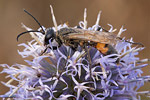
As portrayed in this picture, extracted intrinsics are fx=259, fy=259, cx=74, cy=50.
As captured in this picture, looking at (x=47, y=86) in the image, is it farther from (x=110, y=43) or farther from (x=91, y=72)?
(x=110, y=43)

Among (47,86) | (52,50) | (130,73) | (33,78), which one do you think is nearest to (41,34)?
(52,50)

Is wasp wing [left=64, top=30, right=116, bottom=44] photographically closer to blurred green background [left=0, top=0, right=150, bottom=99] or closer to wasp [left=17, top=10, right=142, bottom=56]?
wasp [left=17, top=10, right=142, bottom=56]

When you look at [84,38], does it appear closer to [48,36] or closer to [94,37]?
[94,37]

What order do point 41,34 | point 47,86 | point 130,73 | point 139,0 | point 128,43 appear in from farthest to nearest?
point 139,0
point 41,34
point 128,43
point 130,73
point 47,86

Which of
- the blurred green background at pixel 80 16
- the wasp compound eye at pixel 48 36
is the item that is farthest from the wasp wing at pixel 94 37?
the blurred green background at pixel 80 16

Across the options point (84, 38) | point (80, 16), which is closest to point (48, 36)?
point (84, 38)

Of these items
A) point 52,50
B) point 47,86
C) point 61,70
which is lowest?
point 47,86
